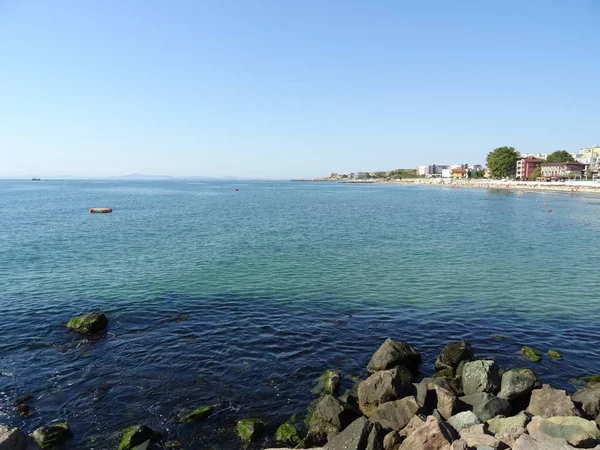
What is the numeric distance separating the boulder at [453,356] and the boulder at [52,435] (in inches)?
551

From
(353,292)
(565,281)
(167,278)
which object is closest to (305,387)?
(353,292)

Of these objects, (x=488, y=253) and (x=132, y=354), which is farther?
(x=488, y=253)

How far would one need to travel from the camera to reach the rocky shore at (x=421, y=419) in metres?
11.1

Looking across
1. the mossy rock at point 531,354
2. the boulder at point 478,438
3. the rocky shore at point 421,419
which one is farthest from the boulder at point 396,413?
the mossy rock at point 531,354

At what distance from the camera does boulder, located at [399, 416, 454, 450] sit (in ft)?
35.6

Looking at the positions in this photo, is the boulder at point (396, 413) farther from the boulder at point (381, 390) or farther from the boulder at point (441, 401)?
the boulder at point (441, 401)

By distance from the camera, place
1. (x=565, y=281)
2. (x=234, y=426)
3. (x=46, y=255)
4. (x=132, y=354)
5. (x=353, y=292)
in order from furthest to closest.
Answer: (x=46, y=255) → (x=565, y=281) → (x=353, y=292) → (x=132, y=354) → (x=234, y=426)

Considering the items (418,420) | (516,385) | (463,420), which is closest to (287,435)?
(418,420)

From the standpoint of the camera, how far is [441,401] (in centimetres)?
1354

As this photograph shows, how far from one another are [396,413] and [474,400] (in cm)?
296

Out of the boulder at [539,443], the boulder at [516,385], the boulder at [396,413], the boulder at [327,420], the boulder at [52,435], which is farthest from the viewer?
the boulder at [516,385]

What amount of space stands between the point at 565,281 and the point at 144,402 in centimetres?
3054

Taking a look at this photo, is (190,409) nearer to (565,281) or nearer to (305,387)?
(305,387)

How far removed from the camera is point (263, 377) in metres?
16.6
